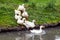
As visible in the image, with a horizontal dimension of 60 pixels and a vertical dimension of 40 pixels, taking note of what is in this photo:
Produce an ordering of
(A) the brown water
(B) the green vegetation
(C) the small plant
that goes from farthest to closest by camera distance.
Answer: (C) the small plant < (B) the green vegetation < (A) the brown water

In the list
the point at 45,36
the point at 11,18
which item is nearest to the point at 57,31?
the point at 45,36

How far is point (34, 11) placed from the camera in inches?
1090

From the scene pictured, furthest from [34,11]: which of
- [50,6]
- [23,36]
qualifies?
[23,36]

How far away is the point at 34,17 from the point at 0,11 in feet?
8.56

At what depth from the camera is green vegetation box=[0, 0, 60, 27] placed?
25.6 m

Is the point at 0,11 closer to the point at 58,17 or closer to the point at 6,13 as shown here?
the point at 6,13

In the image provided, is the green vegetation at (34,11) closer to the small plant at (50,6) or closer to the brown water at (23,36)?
the small plant at (50,6)

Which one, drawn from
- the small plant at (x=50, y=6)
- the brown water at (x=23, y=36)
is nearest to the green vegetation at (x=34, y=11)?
the small plant at (x=50, y=6)

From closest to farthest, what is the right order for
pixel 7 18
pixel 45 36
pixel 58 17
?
pixel 45 36
pixel 7 18
pixel 58 17

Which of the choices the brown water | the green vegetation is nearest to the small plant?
the green vegetation

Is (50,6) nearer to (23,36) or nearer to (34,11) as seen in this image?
(34,11)

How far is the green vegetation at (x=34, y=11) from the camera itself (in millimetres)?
25625

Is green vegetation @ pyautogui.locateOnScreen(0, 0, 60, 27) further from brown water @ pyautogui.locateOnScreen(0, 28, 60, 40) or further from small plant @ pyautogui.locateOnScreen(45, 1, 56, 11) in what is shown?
brown water @ pyautogui.locateOnScreen(0, 28, 60, 40)

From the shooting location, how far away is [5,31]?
79.5 feet
